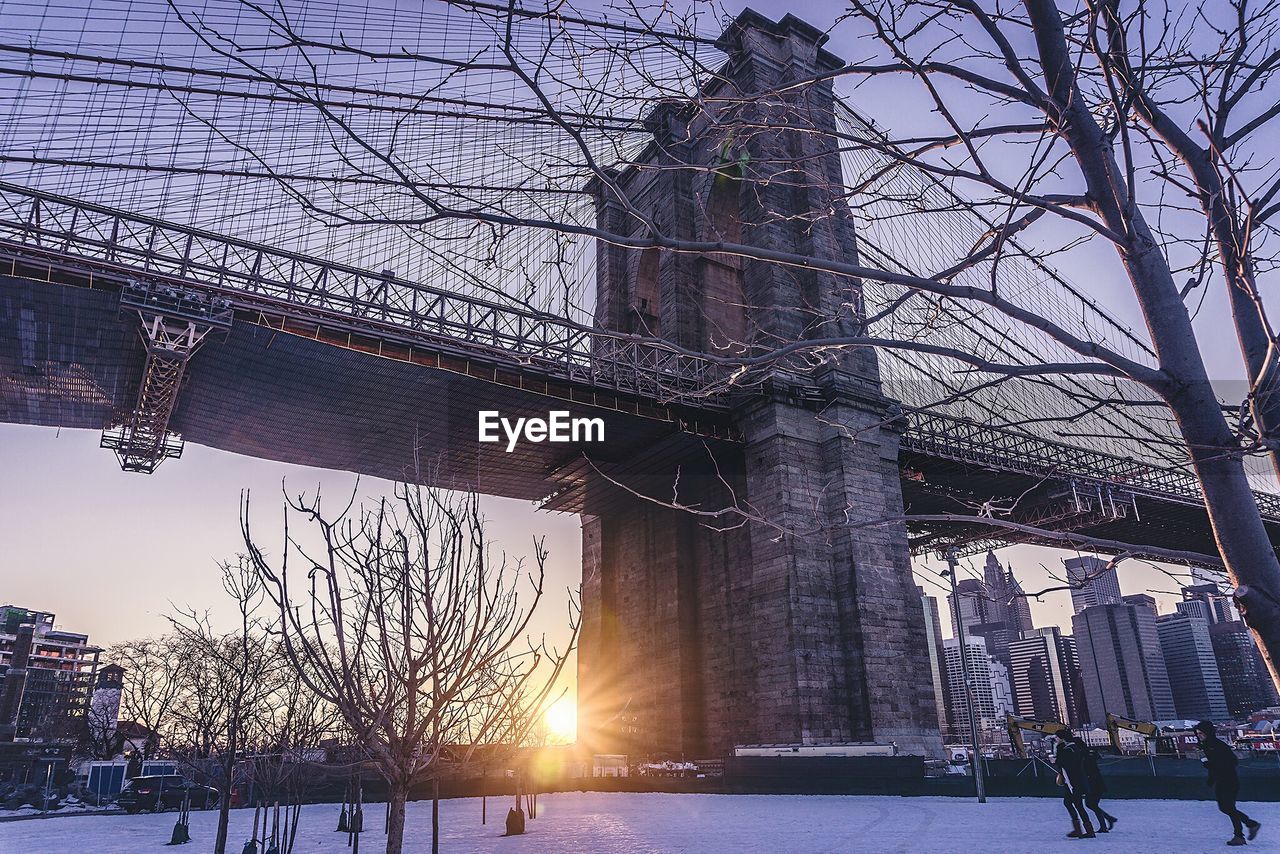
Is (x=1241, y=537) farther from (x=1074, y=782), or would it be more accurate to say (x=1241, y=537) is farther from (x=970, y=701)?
(x=970, y=701)

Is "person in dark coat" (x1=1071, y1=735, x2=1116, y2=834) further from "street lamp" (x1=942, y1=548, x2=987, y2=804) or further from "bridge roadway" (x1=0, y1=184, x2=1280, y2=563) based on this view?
"bridge roadway" (x1=0, y1=184, x2=1280, y2=563)

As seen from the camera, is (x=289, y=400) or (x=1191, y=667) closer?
(x=289, y=400)

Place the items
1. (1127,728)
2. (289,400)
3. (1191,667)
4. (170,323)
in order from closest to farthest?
(170,323) < (1127,728) < (289,400) < (1191,667)

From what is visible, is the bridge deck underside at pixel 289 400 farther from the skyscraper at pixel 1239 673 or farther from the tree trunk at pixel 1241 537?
the skyscraper at pixel 1239 673

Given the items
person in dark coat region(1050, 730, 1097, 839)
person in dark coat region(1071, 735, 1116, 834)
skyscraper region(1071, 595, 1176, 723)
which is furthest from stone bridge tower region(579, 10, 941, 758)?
skyscraper region(1071, 595, 1176, 723)

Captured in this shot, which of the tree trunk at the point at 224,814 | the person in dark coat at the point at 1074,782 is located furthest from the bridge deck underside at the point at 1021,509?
the tree trunk at the point at 224,814

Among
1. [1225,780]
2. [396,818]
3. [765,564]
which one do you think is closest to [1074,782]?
[1225,780]

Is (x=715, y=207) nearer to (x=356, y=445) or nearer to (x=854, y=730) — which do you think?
(x=356, y=445)
